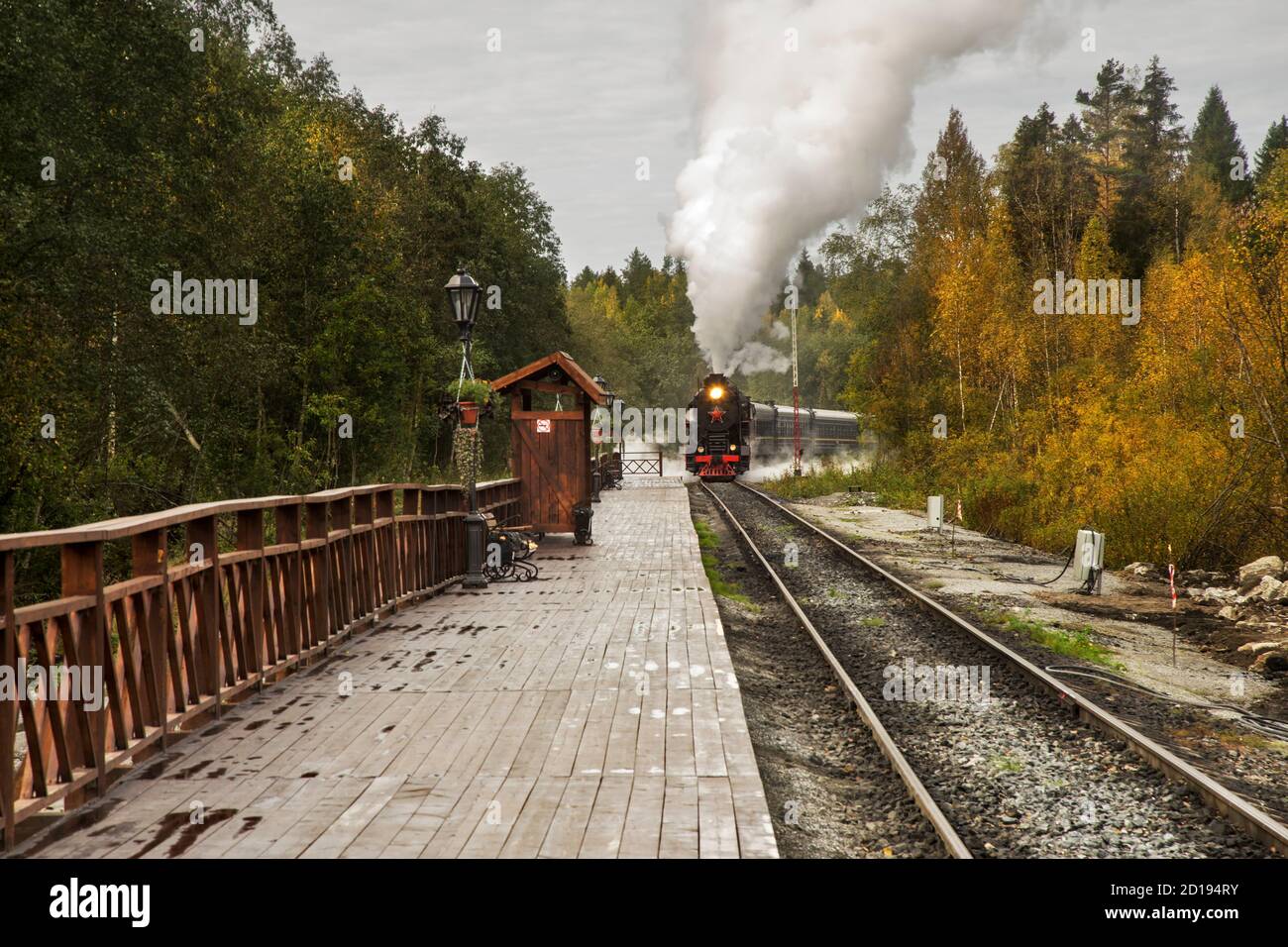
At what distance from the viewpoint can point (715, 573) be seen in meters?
17.7

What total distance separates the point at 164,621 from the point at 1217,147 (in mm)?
82867

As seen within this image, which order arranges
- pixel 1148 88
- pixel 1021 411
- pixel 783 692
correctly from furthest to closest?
pixel 1148 88
pixel 1021 411
pixel 783 692

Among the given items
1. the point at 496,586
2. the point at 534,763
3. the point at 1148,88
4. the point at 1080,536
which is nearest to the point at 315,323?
the point at 496,586

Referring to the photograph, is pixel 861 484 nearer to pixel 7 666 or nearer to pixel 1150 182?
pixel 1150 182

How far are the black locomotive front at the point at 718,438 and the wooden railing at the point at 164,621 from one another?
99.2 ft

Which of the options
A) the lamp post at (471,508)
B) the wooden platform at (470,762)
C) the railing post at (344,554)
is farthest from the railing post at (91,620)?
the lamp post at (471,508)

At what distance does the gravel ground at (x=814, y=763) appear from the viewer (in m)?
5.59

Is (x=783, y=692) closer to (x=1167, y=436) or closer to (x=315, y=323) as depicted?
(x=1167, y=436)

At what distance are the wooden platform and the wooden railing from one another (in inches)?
8.3

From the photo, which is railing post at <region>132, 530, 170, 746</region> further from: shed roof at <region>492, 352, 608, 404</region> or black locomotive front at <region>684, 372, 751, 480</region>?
black locomotive front at <region>684, 372, 751, 480</region>

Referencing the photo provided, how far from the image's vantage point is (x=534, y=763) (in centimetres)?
572

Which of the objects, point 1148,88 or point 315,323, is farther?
point 1148,88

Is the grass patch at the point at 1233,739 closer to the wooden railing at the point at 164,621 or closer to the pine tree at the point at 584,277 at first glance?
the wooden railing at the point at 164,621
